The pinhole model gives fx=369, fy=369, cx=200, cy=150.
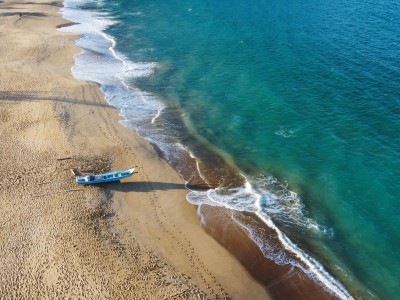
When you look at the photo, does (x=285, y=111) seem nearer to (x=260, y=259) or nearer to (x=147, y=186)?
(x=147, y=186)

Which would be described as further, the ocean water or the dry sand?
the ocean water

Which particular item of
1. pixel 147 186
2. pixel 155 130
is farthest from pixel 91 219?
pixel 155 130

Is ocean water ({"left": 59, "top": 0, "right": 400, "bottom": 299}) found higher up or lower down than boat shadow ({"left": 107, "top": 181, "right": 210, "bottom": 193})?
higher up

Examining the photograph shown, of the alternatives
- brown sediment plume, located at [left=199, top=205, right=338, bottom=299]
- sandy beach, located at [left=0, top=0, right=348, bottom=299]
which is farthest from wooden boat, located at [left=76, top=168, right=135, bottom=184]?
brown sediment plume, located at [left=199, top=205, right=338, bottom=299]

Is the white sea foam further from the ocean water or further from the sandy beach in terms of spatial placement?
the sandy beach

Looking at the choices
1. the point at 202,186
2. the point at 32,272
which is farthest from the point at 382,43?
the point at 32,272

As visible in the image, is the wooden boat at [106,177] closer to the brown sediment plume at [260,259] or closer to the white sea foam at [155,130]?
the white sea foam at [155,130]

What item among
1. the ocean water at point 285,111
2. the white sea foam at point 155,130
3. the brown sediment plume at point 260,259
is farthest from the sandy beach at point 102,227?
the ocean water at point 285,111

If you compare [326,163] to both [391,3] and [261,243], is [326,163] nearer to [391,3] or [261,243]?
[261,243]
